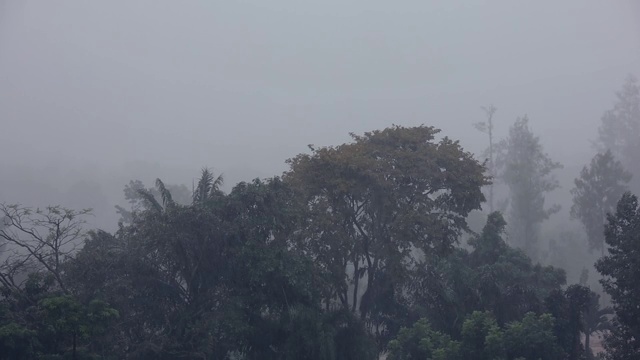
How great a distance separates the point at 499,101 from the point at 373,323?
7030 inches

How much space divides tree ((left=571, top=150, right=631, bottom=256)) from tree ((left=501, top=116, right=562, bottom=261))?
4922mm

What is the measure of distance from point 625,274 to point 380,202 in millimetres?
8384

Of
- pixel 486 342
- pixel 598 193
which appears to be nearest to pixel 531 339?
pixel 486 342

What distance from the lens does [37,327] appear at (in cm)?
1602

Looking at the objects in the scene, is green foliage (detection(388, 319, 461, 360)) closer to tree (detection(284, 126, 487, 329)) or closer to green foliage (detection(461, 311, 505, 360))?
green foliage (detection(461, 311, 505, 360))

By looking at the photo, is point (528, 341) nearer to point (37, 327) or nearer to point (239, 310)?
point (239, 310)

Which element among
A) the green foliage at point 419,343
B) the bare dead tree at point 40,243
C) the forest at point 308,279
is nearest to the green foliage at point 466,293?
the forest at point 308,279

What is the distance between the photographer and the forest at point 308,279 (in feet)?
56.1

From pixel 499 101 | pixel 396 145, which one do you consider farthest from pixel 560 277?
pixel 499 101

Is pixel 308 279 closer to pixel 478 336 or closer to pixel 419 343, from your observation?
pixel 419 343

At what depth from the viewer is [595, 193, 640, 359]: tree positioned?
16.7m

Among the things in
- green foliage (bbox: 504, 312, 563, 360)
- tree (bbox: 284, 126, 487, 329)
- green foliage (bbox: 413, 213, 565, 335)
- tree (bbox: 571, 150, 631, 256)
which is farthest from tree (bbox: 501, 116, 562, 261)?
green foliage (bbox: 504, 312, 563, 360)

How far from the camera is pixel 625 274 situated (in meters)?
16.9

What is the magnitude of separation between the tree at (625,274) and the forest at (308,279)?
0.04 m
